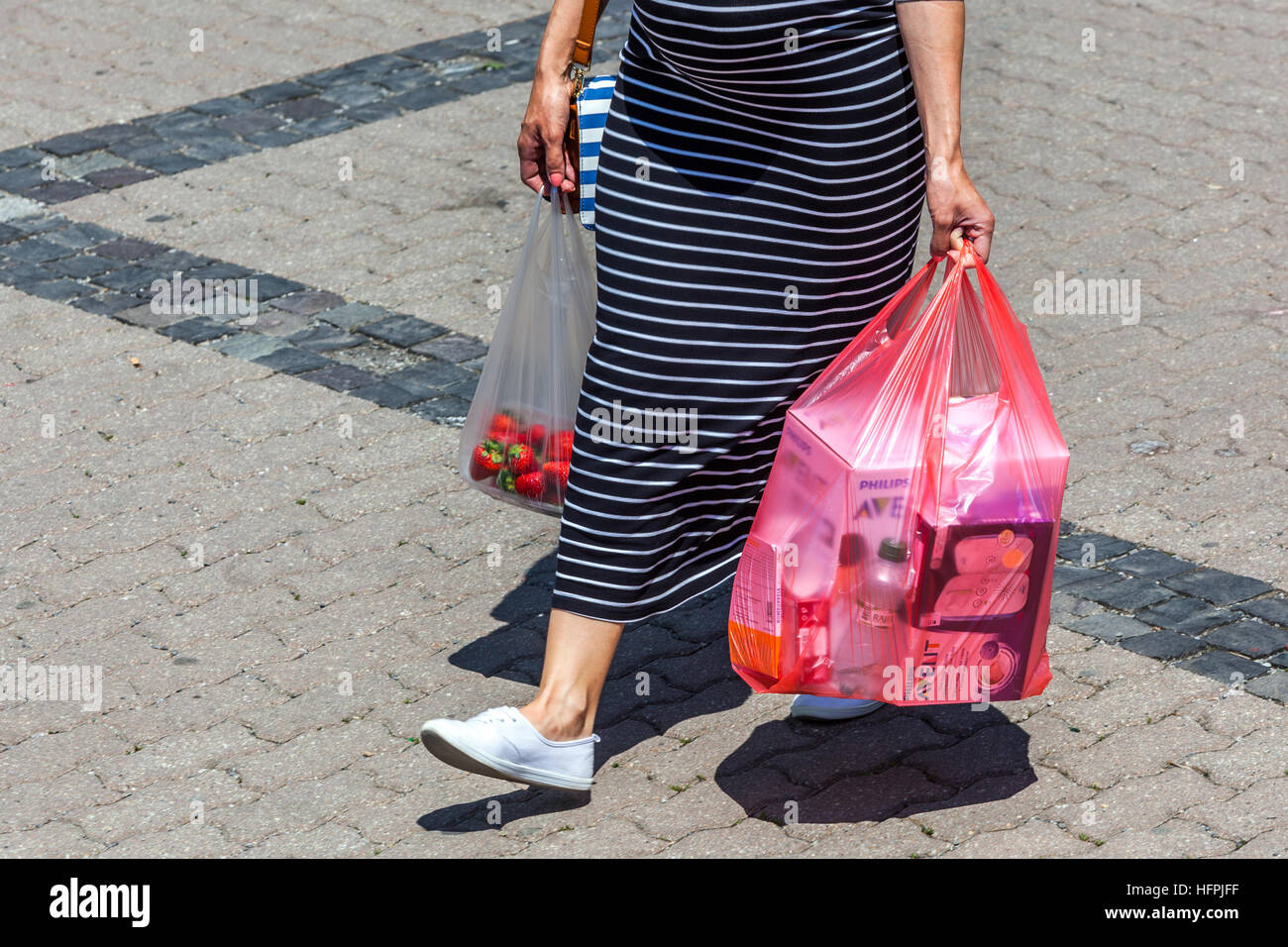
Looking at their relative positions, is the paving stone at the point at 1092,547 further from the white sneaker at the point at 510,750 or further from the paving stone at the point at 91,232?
the paving stone at the point at 91,232

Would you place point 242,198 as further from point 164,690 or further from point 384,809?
point 384,809

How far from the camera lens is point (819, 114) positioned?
277 cm

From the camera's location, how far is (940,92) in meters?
2.70

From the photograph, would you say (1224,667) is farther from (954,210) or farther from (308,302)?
(308,302)

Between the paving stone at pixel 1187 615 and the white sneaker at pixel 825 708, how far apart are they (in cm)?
70

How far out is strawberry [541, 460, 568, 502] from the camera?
129 inches

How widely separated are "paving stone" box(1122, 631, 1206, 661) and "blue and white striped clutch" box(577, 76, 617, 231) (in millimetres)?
1419

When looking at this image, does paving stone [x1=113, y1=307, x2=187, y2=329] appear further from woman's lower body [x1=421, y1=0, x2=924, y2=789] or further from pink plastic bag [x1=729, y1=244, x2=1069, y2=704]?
pink plastic bag [x1=729, y1=244, x2=1069, y2=704]

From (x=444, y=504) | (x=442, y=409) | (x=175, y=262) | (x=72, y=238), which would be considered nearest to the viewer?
(x=444, y=504)

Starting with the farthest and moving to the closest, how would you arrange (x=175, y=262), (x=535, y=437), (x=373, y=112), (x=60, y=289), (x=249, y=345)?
(x=373, y=112)
(x=175, y=262)
(x=60, y=289)
(x=249, y=345)
(x=535, y=437)

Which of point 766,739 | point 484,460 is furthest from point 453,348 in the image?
point 766,739

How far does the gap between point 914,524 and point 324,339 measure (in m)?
2.56

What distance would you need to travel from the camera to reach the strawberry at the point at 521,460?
3289 millimetres

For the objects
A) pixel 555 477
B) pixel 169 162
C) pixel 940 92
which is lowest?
pixel 555 477
